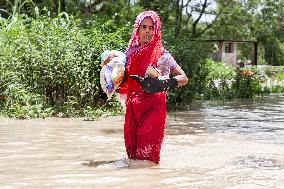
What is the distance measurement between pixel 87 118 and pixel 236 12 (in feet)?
105

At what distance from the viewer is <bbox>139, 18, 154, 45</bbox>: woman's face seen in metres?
5.07

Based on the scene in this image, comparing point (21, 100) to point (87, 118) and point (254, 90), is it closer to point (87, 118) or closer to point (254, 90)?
point (87, 118)

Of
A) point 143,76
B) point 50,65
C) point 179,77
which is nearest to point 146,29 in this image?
point 143,76

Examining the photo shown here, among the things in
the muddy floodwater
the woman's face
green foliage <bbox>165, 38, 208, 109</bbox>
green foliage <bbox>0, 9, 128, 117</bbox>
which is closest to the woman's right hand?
the woman's face

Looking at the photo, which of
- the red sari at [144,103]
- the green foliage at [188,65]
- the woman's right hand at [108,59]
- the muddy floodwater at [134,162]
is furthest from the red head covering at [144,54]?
the green foliage at [188,65]

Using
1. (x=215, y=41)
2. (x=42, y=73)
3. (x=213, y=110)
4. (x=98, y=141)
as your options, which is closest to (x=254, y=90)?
(x=213, y=110)

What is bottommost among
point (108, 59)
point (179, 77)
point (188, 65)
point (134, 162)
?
point (134, 162)

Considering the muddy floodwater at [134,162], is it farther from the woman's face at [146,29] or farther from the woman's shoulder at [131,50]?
the woman's face at [146,29]

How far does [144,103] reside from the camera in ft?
16.7

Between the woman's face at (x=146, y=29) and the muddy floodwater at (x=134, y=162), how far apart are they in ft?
3.97

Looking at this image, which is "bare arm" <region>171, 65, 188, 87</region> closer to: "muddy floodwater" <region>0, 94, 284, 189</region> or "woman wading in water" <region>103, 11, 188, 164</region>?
"woman wading in water" <region>103, 11, 188, 164</region>

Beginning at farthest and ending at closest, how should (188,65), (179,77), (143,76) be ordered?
(188,65) < (143,76) < (179,77)

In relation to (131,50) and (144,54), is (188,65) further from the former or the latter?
(144,54)

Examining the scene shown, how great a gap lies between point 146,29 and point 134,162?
51.2 inches
